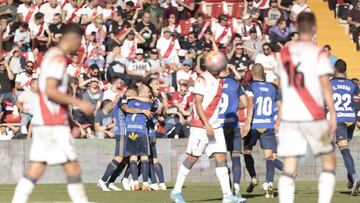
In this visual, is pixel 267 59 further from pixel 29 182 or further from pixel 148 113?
pixel 29 182

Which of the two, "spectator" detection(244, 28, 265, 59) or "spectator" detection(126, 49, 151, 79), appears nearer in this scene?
"spectator" detection(126, 49, 151, 79)

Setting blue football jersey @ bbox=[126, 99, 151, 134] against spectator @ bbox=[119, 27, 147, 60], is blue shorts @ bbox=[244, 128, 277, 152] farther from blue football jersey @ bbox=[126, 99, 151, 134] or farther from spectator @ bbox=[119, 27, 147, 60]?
spectator @ bbox=[119, 27, 147, 60]

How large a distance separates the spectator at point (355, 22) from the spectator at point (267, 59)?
4.16 meters

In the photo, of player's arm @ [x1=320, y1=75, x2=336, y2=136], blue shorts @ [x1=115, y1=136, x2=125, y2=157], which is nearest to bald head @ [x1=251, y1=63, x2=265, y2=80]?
blue shorts @ [x1=115, y1=136, x2=125, y2=157]

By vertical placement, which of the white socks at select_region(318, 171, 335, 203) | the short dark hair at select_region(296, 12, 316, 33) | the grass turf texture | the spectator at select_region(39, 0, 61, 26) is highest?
the short dark hair at select_region(296, 12, 316, 33)

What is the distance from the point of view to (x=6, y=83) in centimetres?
3073

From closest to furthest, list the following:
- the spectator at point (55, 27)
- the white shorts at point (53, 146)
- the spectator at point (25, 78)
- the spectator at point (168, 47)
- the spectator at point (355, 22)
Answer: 1. the white shorts at point (53, 146)
2. the spectator at point (25, 78)
3. the spectator at point (168, 47)
4. the spectator at point (55, 27)
5. the spectator at point (355, 22)

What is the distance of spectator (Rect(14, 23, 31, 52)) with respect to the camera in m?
33.1

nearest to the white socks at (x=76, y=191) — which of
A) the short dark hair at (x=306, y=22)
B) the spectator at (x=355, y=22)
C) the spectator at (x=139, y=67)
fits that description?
the short dark hair at (x=306, y=22)

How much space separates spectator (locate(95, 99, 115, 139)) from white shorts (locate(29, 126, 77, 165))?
1409 centimetres

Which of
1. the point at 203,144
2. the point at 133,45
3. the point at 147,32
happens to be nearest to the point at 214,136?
the point at 203,144

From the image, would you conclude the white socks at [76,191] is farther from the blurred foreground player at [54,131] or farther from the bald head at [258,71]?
the bald head at [258,71]

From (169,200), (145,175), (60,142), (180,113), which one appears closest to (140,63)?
(180,113)

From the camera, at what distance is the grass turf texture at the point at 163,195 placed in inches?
805
